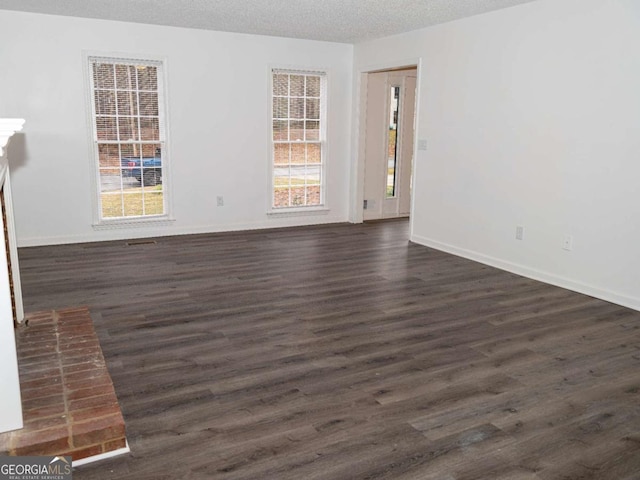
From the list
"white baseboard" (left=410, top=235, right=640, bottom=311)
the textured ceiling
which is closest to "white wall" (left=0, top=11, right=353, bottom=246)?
the textured ceiling

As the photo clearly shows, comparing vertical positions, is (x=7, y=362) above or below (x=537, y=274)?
above

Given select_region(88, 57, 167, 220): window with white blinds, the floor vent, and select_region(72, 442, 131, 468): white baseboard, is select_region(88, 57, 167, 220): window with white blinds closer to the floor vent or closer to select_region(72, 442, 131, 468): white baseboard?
the floor vent

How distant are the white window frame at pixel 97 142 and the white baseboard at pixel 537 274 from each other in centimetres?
307

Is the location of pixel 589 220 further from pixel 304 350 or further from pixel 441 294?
pixel 304 350

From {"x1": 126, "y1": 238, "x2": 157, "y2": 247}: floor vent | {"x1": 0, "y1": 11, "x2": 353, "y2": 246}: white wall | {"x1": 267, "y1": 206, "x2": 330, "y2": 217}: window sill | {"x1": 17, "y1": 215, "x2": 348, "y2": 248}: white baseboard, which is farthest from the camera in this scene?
{"x1": 267, "y1": 206, "x2": 330, "y2": 217}: window sill

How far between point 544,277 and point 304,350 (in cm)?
270

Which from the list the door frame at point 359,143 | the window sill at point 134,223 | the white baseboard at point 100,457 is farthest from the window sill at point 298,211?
the white baseboard at point 100,457

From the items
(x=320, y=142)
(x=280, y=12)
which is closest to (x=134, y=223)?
(x=320, y=142)

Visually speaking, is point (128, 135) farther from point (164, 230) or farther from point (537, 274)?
point (537, 274)

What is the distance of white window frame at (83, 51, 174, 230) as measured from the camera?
6.02m

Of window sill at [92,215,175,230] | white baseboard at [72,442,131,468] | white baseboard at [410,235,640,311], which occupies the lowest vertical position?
white baseboard at [72,442,131,468]

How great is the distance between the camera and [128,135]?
636 cm

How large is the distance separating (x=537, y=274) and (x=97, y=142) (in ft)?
16.0

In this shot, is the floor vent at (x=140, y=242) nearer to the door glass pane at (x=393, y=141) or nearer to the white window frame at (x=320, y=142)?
the white window frame at (x=320, y=142)
